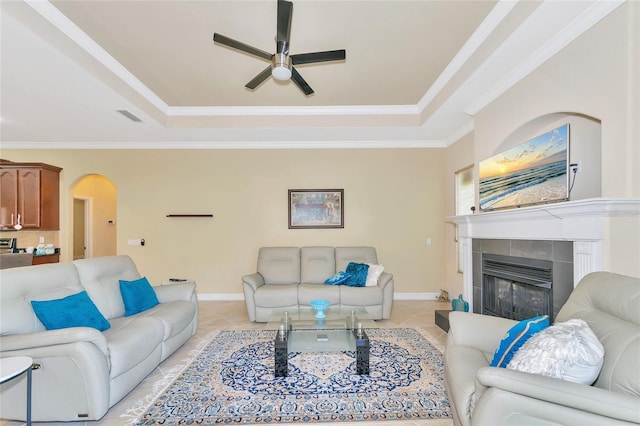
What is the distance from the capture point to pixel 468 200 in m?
4.66

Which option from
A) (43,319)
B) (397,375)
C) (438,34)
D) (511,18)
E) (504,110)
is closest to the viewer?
(43,319)

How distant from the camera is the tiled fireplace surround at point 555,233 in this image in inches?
75.9

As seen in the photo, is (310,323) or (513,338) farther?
(310,323)

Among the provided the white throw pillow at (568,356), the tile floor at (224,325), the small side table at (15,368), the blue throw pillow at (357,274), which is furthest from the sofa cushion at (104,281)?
the white throw pillow at (568,356)

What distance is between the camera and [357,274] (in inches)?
166

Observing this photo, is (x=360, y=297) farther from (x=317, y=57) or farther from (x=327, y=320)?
(x=317, y=57)

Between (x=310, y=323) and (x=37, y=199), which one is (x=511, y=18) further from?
(x=37, y=199)

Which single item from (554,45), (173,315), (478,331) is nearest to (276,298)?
(173,315)

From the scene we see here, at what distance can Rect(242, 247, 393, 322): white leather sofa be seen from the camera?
3961 mm

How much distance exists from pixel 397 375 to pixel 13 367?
8.37 feet

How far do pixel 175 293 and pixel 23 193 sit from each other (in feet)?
13.3

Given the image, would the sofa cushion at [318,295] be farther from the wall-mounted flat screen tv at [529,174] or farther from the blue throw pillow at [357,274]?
the wall-mounted flat screen tv at [529,174]

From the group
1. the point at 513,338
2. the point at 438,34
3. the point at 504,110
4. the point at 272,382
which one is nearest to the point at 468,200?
the point at 504,110

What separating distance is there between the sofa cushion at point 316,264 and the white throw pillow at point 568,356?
328 cm
